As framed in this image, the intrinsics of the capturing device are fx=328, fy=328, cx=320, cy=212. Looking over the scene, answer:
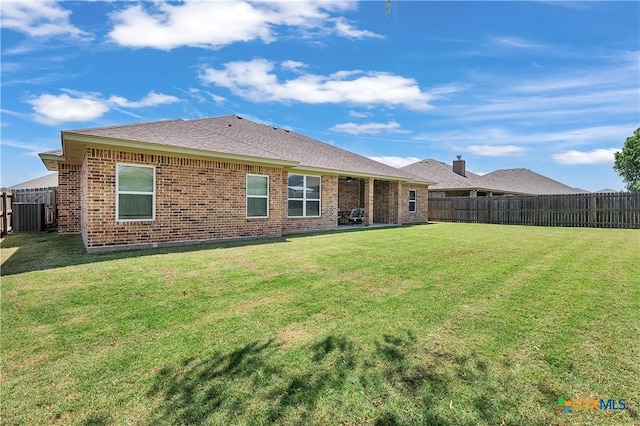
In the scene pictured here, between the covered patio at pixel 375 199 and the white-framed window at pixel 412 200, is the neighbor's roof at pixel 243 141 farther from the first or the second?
the white-framed window at pixel 412 200

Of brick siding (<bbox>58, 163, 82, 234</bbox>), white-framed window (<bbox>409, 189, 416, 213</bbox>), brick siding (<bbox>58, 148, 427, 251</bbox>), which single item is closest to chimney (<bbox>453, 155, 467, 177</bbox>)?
white-framed window (<bbox>409, 189, 416, 213</bbox>)

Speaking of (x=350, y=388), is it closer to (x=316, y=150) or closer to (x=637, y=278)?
(x=637, y=278)

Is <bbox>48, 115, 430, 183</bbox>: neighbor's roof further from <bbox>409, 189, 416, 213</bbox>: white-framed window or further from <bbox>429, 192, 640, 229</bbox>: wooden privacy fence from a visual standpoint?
<bbox>429, 192, 640, 229</bbox>: wooden privacy fence

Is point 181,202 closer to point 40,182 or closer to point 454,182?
point 454,182

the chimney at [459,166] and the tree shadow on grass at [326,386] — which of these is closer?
the tree shadow on grass at [326,386]

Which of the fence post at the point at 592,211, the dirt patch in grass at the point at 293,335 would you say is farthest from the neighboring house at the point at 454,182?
the dirt patch in grass at the point at 293,335

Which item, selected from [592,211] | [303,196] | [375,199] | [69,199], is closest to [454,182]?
[592,211]

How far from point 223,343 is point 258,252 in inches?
205

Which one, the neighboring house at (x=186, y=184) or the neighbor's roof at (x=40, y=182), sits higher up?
the neighbor's roof at (x=40, y=182)

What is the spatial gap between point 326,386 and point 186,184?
8.58 m

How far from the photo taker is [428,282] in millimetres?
5664

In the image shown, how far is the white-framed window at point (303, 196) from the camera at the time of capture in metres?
14.1

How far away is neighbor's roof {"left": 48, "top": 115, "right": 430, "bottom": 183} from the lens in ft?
29.9

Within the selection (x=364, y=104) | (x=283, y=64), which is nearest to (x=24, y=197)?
(x=283, y=64)
